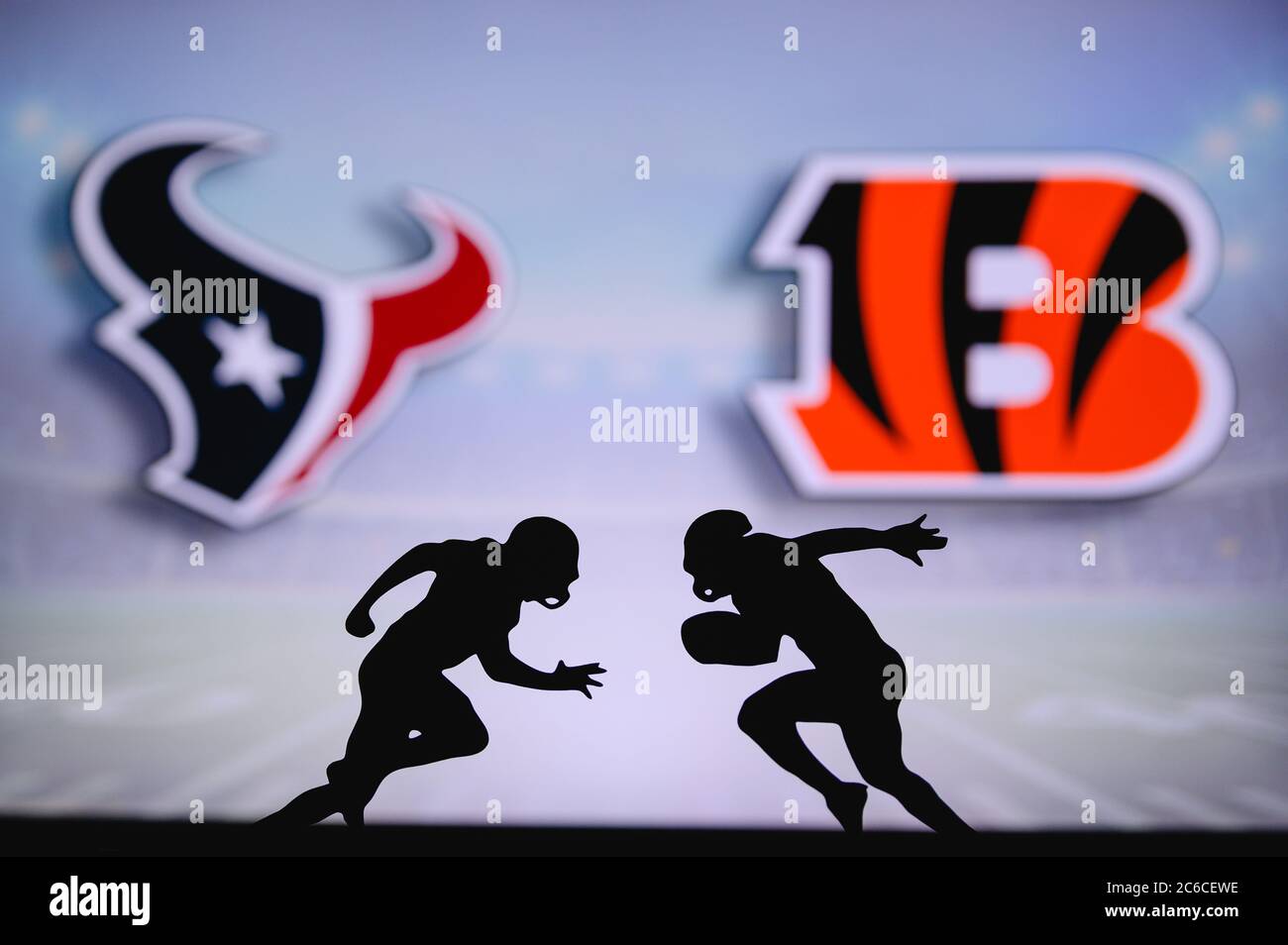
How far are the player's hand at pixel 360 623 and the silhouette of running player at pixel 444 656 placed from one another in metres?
0.06

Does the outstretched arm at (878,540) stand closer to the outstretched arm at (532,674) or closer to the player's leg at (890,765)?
the player's leg at (890,765)

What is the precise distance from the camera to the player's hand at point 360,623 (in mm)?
2584

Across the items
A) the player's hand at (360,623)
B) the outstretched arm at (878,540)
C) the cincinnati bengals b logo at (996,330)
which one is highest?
the cincinnati bengals b logo at (996,330)

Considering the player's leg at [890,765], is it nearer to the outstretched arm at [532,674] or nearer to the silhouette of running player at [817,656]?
the silhouette of running player at [817,656]

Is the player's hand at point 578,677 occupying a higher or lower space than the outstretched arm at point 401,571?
lower

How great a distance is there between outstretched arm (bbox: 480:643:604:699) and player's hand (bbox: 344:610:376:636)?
358mm

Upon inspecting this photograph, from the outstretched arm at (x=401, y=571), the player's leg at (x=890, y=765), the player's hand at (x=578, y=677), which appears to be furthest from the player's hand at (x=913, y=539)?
the outstretched arm at (x=401, y=571)

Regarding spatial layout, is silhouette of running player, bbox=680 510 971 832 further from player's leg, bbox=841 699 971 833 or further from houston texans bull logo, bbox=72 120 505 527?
houston texans bull logo, bbox=72 120 505 527

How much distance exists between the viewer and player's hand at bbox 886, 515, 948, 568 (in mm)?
2555

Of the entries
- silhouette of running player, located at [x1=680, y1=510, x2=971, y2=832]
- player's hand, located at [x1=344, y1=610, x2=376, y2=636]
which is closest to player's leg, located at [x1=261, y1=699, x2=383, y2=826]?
player's hand, located at [x1=344, y1=610, x2=376, y2=636]

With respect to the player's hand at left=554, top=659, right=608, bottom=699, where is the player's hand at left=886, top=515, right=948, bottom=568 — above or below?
above

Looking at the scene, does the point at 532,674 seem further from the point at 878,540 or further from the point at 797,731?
the point at 878,540

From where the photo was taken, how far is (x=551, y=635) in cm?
258
